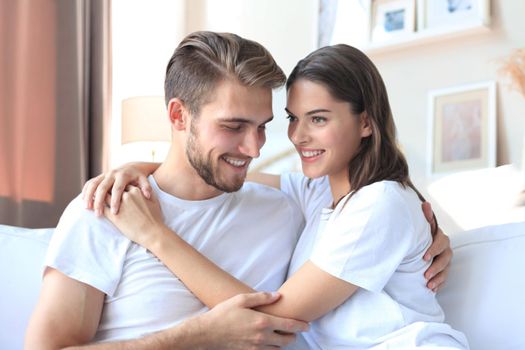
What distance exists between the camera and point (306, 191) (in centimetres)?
187

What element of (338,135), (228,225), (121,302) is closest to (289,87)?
(338,135)

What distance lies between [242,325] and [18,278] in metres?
0.74

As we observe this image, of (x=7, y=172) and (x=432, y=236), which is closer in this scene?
(x=432, y=236)

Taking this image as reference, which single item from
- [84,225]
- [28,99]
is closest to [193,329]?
[84,225]

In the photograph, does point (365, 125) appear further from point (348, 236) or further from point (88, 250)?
point (88, 250)

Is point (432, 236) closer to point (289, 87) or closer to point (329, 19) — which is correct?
point (289, 87)

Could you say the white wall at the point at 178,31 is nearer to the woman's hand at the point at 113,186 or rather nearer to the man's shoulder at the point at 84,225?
the woman's hand at the point at 113,186

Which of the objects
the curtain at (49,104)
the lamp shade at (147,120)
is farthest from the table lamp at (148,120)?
the curtain at (49,104)

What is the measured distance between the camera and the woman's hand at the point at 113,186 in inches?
61.3

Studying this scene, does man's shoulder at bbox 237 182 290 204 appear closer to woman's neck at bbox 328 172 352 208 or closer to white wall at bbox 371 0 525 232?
woman's neck at bbox 328 172 352 208

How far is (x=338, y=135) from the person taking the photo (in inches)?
62.3

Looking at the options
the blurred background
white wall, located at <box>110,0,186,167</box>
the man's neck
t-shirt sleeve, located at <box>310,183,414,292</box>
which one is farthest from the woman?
white wall, located at <box>110,0,186,167</box>

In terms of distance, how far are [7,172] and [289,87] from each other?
168cm

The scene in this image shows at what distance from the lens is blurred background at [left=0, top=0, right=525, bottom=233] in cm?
289
